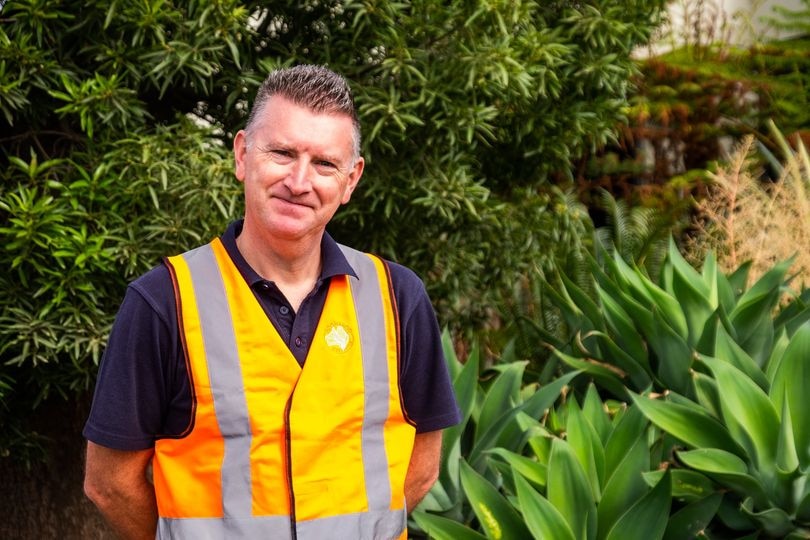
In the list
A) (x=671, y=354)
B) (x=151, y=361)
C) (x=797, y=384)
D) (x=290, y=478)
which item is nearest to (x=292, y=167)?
(x=151, y=361)

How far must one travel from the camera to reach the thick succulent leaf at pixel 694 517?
3.35 meters

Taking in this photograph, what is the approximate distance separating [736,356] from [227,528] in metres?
2.47

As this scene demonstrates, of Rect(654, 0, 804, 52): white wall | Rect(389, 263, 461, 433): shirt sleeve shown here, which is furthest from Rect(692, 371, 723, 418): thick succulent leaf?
Rect(654, 0, 804, 52): white wall

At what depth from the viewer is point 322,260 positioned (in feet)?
8.09

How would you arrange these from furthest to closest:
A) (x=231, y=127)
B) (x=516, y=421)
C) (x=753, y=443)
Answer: (x=231, y=127) < (x=516, y=421) < (x=753, y=443)

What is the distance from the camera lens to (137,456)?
226 centimetres

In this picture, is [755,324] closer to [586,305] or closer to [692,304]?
[692,304]

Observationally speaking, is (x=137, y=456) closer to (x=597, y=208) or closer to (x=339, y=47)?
(x=339, y=47)

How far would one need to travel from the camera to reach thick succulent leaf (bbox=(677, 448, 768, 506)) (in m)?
3.37

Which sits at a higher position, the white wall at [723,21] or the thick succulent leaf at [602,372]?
the white wall at [723,21]

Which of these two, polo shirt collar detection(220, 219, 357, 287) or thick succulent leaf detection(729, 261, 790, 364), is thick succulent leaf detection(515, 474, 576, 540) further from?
thick succulent leaf detection(729, 261, 790, 364)

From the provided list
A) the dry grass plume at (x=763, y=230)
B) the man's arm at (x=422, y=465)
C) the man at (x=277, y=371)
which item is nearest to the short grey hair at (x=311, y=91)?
the man at (x=277, y=371)

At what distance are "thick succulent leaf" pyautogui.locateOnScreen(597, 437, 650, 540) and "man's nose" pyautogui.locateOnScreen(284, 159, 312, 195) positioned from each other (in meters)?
1.61

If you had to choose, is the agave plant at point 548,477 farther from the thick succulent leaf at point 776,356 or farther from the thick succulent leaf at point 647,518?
the thick succulent leaf at point 776,356
